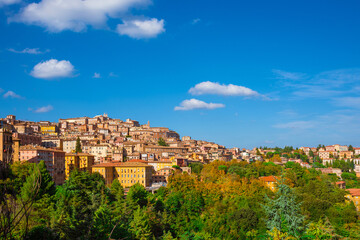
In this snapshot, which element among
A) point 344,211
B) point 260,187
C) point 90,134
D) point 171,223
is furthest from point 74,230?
point 90,134

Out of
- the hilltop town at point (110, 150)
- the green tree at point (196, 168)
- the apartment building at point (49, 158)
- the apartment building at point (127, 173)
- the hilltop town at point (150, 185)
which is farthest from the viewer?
the green tree at point (196, 168)

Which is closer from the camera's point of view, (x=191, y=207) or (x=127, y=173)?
(x=191, y=207)

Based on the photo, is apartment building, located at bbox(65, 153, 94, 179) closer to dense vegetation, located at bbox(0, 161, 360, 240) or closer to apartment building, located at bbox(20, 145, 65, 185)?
apartment building, located at bbox(20, 145, 65, 185)

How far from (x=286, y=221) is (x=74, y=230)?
12.2 meters

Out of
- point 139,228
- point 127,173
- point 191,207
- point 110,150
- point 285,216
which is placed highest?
point 110,150

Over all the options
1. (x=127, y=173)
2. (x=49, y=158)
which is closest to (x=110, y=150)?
(x=127, y=173)

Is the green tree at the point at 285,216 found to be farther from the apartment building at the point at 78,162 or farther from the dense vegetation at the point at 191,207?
the apartment building at the point at 78,162

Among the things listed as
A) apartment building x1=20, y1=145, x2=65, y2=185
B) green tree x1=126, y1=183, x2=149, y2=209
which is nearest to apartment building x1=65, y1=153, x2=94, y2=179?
apartment building x1=20, y1=145, x2=65, y2=185

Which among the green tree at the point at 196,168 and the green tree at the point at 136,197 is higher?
the green tree at the point at 196,168

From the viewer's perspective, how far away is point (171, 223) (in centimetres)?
3453

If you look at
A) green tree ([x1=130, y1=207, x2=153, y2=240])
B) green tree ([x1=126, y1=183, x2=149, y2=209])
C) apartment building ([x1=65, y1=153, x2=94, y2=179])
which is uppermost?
apartment building ([x1=65, y1=153, x2=94, y2=179])

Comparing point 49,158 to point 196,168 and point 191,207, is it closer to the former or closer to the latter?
point 191,207

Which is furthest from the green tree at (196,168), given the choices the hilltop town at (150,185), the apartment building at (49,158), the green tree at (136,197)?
the green tree at (136,197)

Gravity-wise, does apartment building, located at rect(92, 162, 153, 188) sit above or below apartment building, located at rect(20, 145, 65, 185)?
below
